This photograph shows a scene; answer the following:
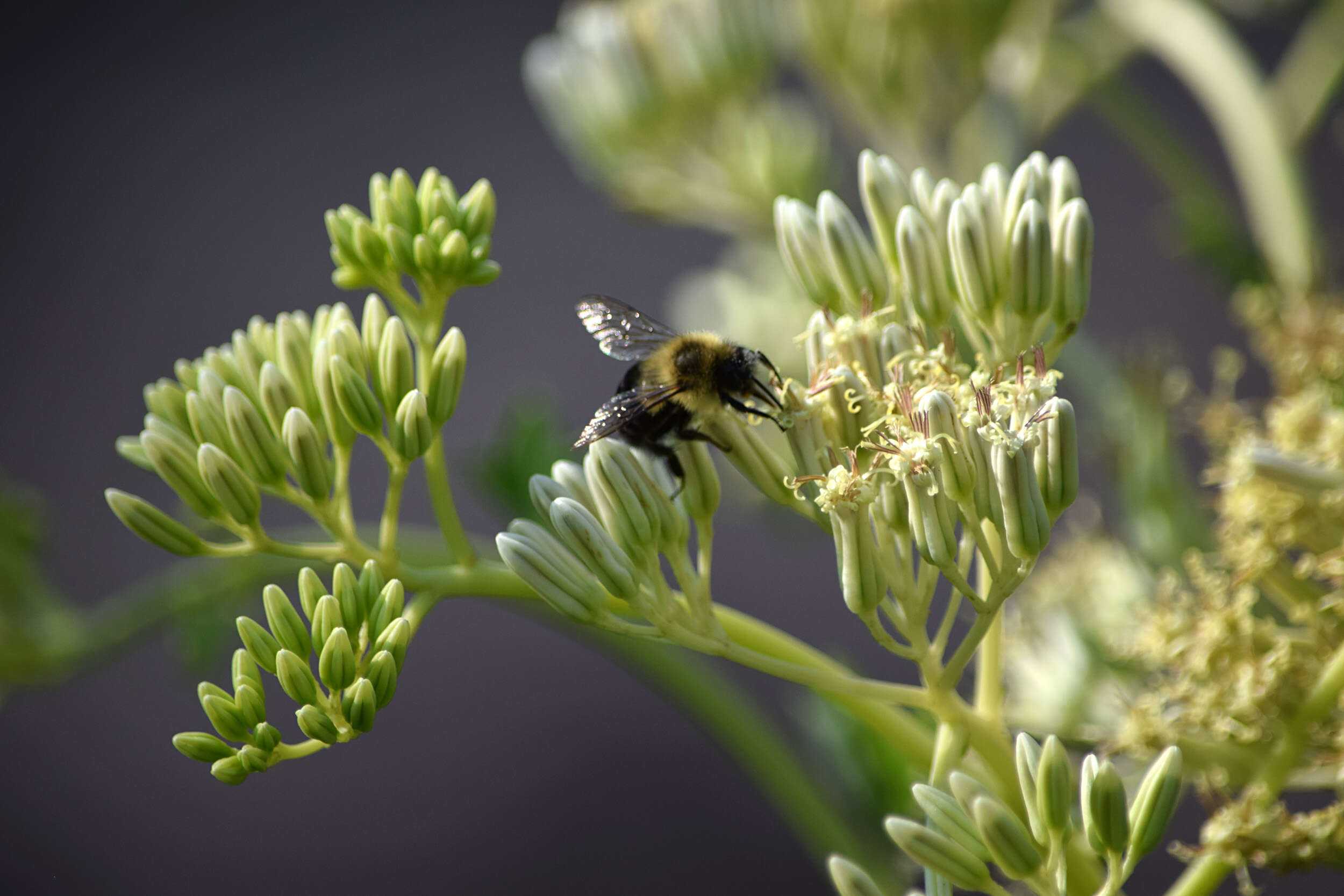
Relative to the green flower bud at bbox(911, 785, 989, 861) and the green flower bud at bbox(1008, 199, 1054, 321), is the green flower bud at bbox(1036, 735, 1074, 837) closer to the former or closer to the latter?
the green flower bud at bbox(911, 785, 989, 861)

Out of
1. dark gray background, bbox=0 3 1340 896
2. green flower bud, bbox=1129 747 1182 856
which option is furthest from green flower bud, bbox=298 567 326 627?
dark gray background, bbox=0 3 1340 896

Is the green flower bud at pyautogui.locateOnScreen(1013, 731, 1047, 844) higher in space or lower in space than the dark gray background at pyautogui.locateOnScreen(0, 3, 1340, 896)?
lower

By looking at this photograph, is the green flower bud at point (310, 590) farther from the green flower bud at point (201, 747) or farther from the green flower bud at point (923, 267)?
the green flower bud at point (923, 267)

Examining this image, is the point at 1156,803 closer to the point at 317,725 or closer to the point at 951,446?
the point at 951,446

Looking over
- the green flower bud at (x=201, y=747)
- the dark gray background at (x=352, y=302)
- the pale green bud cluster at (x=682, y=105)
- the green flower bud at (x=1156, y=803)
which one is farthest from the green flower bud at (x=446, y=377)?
the dark gray background at (x=352, y=302)

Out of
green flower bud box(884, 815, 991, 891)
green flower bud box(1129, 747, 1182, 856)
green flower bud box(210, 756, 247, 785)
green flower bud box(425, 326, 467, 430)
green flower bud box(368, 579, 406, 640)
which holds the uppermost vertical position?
green flower bud box(425, 326, 467, 430)

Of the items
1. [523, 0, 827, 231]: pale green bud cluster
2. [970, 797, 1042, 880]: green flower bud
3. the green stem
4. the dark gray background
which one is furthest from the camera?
the dark gray background
